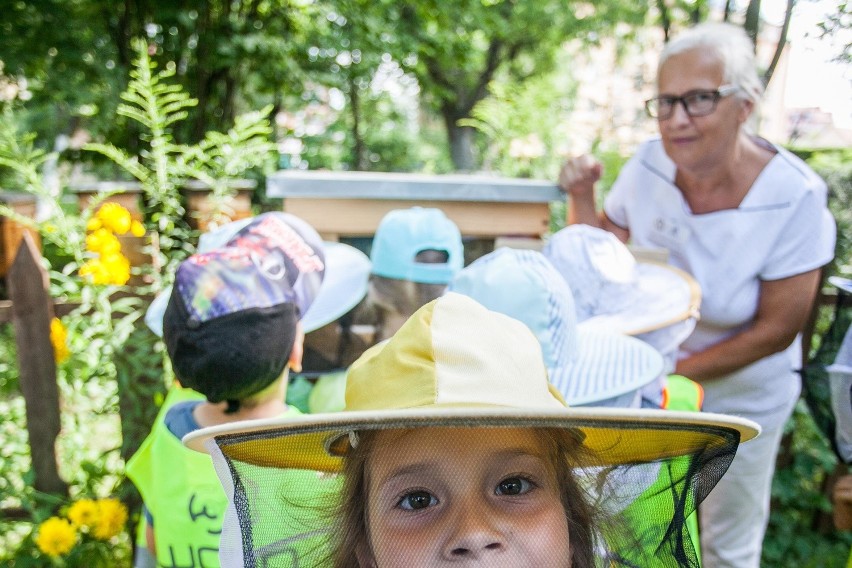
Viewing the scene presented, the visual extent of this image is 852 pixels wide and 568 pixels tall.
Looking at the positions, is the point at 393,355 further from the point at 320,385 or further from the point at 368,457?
the point at 320,385

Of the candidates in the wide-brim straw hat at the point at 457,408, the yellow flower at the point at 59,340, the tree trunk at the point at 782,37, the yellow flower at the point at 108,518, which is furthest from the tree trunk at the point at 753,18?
the yellow flower at the point at 108,518

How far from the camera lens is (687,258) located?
2561 mm

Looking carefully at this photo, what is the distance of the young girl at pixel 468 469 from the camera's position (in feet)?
3.21

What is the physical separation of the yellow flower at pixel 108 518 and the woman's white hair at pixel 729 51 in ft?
8.89

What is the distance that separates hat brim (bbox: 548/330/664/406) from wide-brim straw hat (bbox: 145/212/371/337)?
77 centimetres

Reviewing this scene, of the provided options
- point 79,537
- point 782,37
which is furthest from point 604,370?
point 79,537

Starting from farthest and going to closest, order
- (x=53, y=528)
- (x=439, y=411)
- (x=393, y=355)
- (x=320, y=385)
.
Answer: (x=53, y=528), (x=320, y=385), (x=393, y=355), (x=439, y=411)

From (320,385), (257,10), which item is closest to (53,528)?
(320,385)

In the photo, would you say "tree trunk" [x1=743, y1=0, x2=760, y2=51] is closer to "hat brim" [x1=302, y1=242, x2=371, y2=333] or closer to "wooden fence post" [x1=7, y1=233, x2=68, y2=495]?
"hat brim" [x1=302, y1=242, x2=371, y2=333]

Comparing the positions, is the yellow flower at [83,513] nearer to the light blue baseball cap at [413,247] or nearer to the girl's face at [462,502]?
the light blue baseball cap at [413,247]

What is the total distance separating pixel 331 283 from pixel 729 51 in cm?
158

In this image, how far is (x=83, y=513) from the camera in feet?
9.04

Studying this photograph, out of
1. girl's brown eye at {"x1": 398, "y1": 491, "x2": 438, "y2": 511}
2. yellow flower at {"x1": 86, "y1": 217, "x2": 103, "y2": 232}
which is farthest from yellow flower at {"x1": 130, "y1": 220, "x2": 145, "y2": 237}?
girl's brown eye at {"x1": 398, "y1": 491, "x2": 438, "y2": 511}

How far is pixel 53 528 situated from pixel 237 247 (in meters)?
1.66
